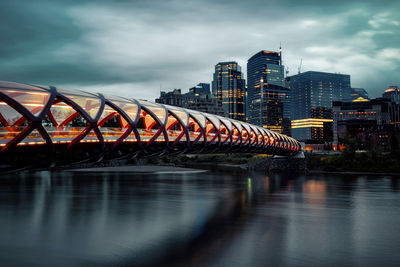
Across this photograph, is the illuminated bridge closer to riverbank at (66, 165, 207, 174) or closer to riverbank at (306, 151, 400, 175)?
riverbank at (66, 165, 207, 174)

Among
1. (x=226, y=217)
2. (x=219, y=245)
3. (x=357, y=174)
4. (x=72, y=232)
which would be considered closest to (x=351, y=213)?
(x=226, y=217)

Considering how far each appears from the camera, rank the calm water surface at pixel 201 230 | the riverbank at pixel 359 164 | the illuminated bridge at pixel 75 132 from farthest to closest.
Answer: the riverbank at pixel 359 164 → the calm water surface at pixel 201 230 → the illuminated bridge at pixel 75 132

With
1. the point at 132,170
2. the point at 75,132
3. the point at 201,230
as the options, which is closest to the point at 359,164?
the point at 132,170

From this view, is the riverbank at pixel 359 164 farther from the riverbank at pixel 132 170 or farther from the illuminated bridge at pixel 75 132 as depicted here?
the illuminated bridge at pixel 75 132

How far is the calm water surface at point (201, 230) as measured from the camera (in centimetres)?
2142

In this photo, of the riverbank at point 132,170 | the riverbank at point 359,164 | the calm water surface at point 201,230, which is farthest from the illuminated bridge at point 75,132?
the riverbank at point 359,164

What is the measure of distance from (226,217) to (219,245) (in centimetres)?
1111

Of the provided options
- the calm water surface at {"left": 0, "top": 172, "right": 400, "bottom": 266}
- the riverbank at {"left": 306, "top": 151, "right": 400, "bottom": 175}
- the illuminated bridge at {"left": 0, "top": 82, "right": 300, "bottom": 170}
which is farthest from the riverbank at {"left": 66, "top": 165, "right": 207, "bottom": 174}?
the illuminated bridge at {"left": 0, "top": 82, "right": 300, "bottom": 170}

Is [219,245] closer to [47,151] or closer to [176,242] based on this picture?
[176,242]

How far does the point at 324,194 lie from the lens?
2079 inches

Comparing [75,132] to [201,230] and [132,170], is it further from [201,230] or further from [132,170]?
[132,170]

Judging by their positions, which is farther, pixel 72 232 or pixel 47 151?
pixel 72 232

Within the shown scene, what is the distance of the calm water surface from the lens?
21.4 m

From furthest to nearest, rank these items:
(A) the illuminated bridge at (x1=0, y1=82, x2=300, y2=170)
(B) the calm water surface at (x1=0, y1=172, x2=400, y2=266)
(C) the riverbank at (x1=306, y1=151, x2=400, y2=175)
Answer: (C) the riverbank at (x1=306, y1=151, x2=400, y2=175), (B) the calm water surface at (x1=0, y1=172, x2=400, y2=266), (A) the illuminated bridge at (x1=0, y1=82, x2=300, y2=170)
